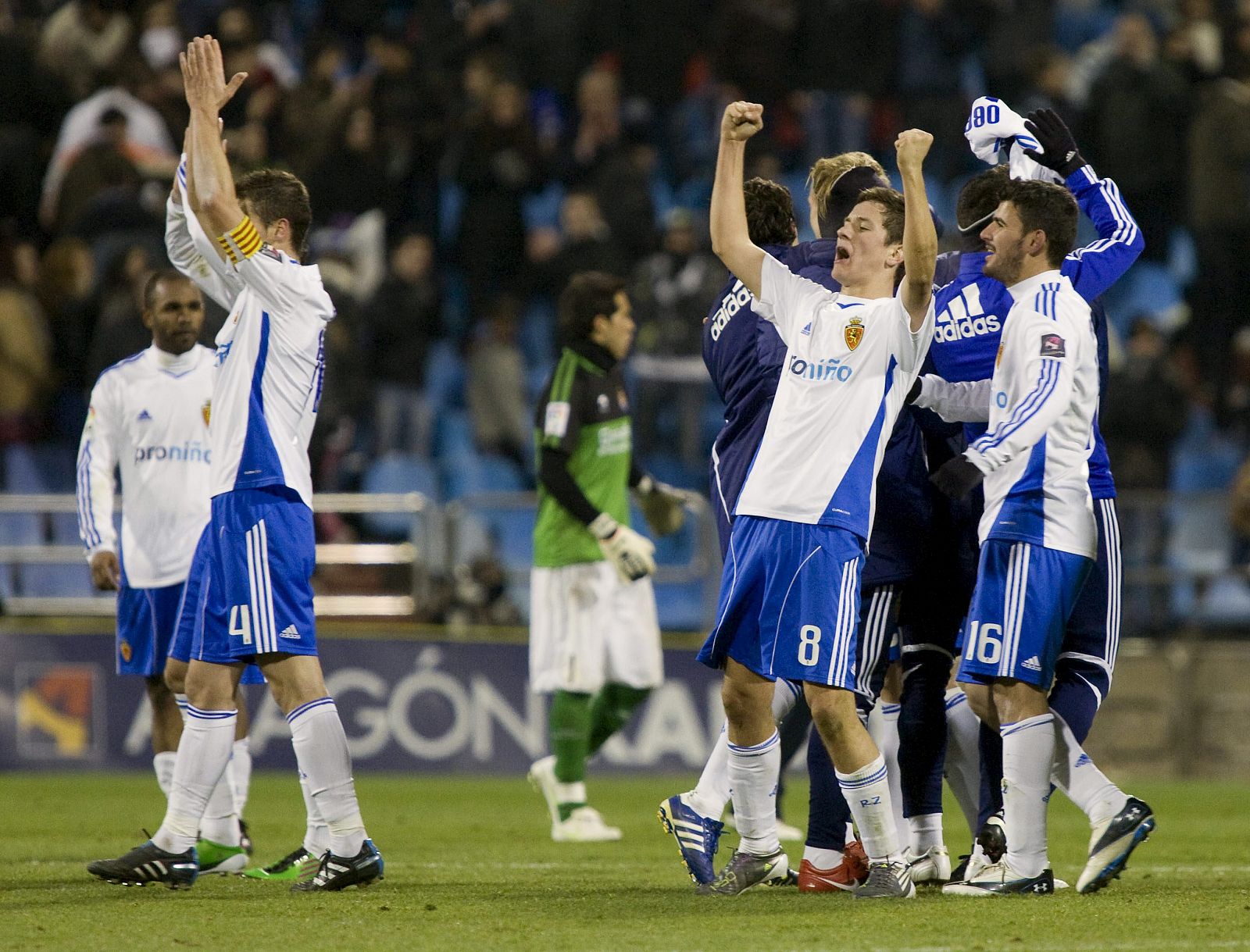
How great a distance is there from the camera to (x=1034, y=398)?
565 cm

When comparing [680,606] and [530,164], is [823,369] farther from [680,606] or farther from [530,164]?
[530,164]

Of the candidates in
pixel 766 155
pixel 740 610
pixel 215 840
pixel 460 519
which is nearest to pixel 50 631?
pixel 460 519

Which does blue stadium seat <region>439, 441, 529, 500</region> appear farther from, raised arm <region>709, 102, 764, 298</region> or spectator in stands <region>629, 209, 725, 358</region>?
raised arm <region>709, 102, 764, 298</region>

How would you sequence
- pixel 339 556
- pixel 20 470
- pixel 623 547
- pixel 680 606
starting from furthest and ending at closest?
pixel 20 470, pixel 680 606, pixel 339 556, pixel 623 547

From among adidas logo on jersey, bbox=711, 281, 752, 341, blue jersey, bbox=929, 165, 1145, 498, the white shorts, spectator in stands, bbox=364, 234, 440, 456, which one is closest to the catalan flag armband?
adidas logo on jersey, bbox=711, 281, 752, 341

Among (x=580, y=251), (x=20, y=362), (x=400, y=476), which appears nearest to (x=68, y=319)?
(x=20, y=362)

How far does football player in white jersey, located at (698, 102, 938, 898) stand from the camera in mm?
5598

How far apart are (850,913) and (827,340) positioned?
1762 mm

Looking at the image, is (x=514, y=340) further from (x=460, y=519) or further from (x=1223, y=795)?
(x=1223, y=795)

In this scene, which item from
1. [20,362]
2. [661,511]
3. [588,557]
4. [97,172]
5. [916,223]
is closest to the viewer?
[916,223]

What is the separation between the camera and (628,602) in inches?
374

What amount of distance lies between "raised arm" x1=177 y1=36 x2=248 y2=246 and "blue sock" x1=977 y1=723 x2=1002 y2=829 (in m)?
3.15

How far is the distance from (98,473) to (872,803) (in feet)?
12.2

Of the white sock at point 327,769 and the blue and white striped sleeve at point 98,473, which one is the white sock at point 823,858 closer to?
the white sock at point 327,769
